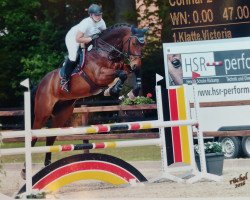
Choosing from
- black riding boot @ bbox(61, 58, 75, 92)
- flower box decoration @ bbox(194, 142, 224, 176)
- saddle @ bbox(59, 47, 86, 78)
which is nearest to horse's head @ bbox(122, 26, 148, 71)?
saddle @ bbox(59, 47, 86, 78)

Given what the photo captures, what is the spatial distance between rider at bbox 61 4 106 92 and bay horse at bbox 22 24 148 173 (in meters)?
0.10

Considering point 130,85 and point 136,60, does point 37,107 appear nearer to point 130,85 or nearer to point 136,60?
point 136,60

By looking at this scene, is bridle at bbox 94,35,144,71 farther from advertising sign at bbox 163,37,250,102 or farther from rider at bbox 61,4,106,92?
advertising sign at bbox 163,37,250,102

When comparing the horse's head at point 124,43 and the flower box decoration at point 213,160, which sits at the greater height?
the horse's head at point 124,43

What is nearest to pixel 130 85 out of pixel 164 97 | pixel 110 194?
pixel 164 97

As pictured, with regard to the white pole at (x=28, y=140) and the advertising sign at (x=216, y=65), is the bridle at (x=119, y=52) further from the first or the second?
the advertising sign at (x=216, y=65)

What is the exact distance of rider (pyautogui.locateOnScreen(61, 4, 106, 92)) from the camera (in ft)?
34.3

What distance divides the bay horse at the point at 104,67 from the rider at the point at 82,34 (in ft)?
0.33

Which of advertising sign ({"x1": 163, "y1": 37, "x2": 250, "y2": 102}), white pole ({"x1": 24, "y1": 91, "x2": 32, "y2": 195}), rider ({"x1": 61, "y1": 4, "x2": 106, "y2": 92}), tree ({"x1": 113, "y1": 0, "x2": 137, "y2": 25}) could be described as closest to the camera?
white pole ({"x1": 24, "y1": 91, "x2": 32, "y2": 195})

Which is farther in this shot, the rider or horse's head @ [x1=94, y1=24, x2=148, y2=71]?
the rider

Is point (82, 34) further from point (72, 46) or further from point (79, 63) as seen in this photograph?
point (79, 63)

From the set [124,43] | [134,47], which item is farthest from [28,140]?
[124,43]

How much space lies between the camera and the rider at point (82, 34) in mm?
10469

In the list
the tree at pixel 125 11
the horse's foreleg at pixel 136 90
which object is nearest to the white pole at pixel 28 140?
the horse's foreleg at pixel 136 90
